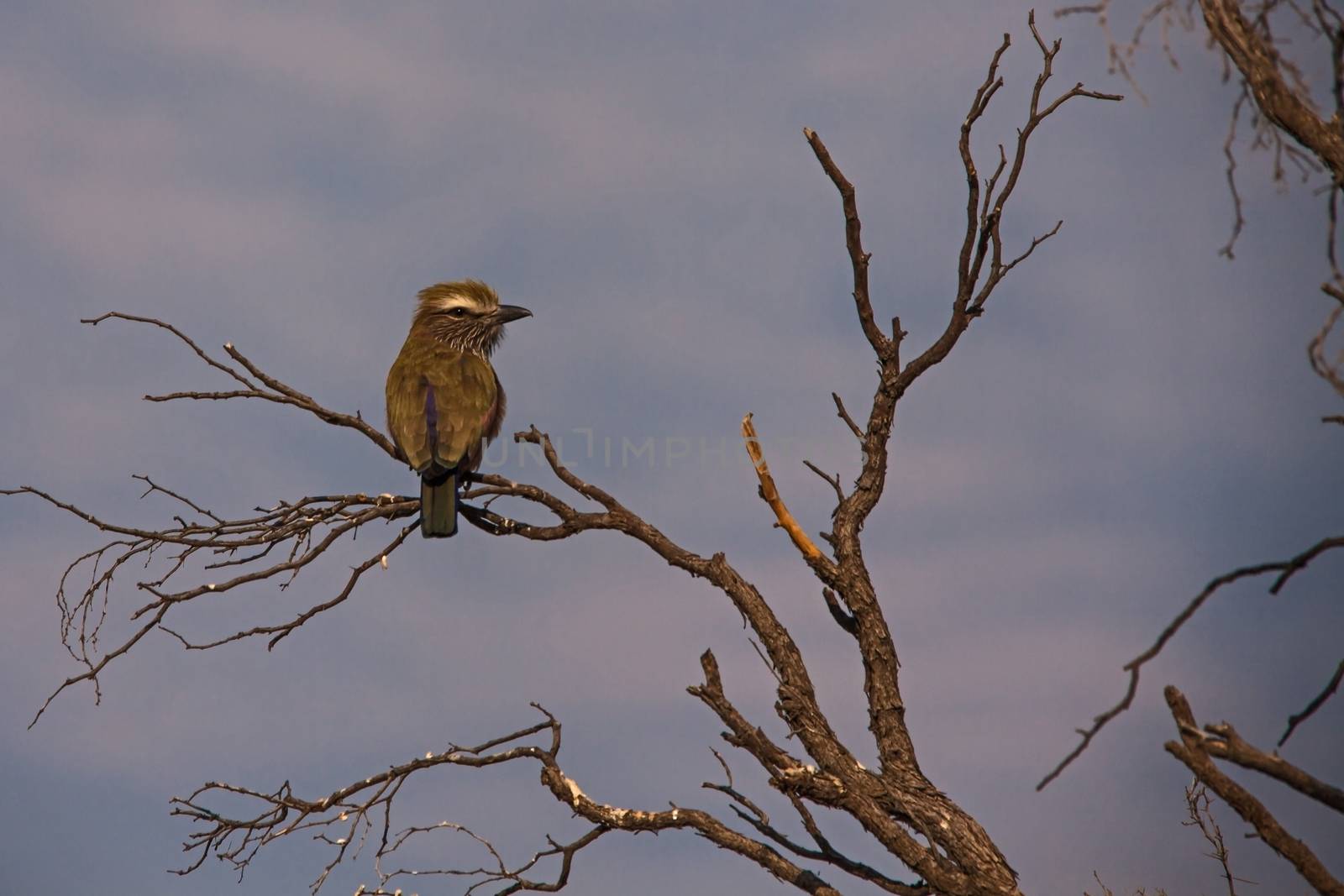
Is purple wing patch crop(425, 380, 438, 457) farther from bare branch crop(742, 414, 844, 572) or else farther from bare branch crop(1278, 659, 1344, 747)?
bare branch crop(1278, 659, 1344, 747)

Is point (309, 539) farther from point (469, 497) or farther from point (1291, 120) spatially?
point (1291, 120)

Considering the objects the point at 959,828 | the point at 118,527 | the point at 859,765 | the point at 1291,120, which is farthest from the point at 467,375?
the point at 1291,120

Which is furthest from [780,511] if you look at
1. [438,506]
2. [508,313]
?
[508,313]

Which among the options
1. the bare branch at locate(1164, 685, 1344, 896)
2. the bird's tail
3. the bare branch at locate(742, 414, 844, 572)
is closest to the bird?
the bird's tail

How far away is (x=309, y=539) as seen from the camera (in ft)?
23.0

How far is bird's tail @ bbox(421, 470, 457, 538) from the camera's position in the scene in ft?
23.4

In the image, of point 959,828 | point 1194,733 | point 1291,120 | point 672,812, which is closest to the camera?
point 1194,733

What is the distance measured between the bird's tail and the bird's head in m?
2.20

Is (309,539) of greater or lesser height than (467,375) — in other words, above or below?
below

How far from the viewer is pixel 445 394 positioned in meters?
7.84

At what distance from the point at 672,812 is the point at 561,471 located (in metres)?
1.93

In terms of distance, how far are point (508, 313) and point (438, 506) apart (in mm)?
2820

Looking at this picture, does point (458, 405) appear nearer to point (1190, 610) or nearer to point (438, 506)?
point (438, 506)

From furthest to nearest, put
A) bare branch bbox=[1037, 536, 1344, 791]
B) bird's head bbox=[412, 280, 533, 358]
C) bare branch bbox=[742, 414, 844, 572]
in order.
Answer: bird's head bbox=[412, 280, 533, 358]
bare branch bbox=[742, 414, 844, 572]
bare branch bbox=[1037, 536, 1344, 791]
